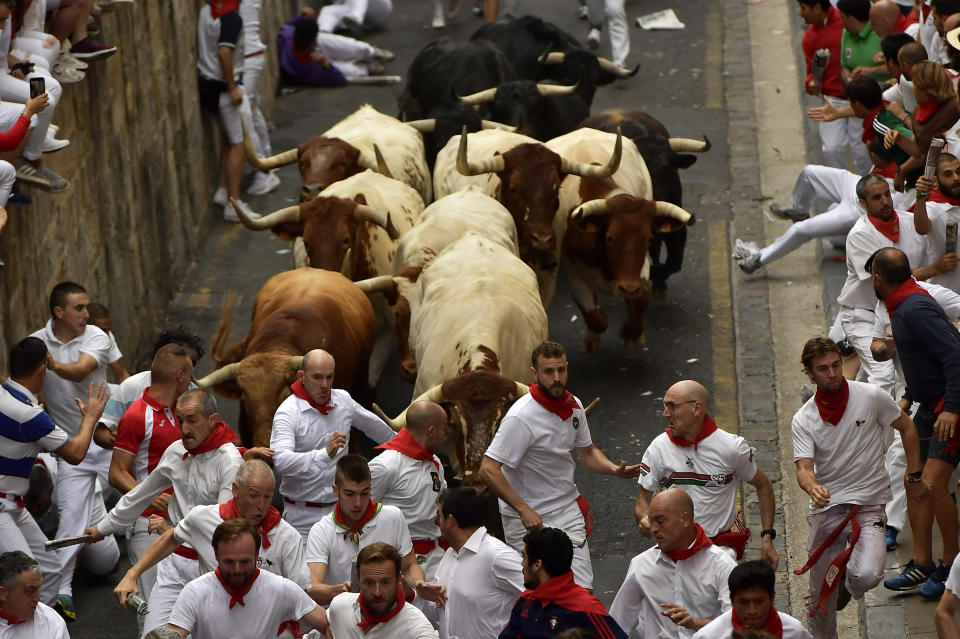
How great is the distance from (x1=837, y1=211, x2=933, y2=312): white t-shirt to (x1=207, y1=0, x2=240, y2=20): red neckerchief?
8.01m

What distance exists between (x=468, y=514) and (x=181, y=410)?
175 cm

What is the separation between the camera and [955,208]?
33.5 feet

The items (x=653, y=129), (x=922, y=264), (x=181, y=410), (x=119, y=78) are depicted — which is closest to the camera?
(x=181, y=410)

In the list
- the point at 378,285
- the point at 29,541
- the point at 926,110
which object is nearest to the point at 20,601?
the point at 29,541

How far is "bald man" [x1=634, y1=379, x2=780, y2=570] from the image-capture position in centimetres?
809

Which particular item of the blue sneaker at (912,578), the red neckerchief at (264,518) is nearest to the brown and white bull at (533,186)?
the blue sneaker at (912,578)

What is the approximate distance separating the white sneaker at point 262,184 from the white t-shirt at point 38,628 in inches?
386

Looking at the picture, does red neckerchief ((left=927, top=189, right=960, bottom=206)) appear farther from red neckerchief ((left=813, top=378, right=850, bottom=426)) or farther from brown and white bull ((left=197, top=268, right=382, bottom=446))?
brown and white bull ((left=197, top=268, right=382, bottom=446))

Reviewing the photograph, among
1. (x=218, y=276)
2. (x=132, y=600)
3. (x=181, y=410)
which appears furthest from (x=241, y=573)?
(x=218, y=276)

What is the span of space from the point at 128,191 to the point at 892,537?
7.21 meters

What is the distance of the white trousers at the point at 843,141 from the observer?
14.3m

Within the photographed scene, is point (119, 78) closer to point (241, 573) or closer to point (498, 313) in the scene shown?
point (498, 313)

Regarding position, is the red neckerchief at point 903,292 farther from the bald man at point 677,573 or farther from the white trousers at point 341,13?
the white trousers at point 341,13

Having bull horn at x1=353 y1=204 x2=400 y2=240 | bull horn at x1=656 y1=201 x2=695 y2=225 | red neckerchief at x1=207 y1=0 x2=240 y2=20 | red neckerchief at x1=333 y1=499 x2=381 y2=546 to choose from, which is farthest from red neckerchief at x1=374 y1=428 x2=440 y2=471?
red neckerchief at x1=207 y1=0 x2=240 y2=20
